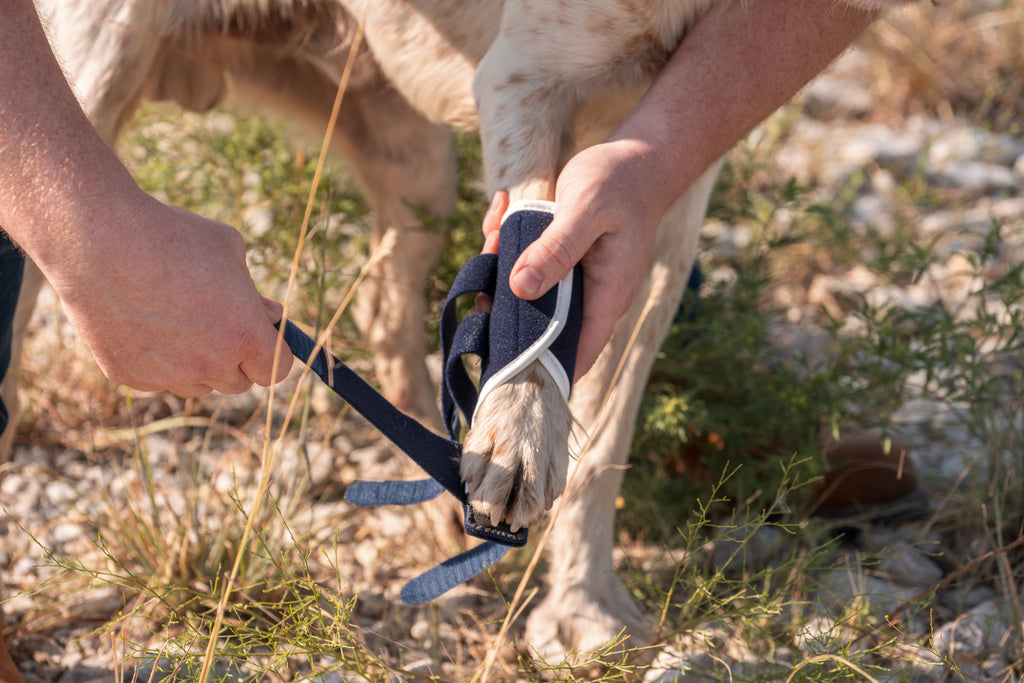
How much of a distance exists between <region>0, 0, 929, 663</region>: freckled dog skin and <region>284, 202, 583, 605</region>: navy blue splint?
5 centimetres

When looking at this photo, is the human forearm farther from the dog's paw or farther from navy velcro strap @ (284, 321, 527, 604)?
the dog's paw

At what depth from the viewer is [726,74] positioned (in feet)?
5.16

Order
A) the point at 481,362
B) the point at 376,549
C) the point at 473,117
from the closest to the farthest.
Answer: the point at 481,362 < the point at 473,117 < the point at 376,549

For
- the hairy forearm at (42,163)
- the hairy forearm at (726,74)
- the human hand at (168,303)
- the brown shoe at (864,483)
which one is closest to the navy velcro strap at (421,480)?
the human hand at (168,303)

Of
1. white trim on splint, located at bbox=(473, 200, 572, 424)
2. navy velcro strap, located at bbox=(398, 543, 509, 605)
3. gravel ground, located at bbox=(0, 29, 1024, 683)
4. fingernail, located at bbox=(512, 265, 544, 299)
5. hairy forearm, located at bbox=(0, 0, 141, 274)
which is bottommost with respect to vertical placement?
gravel ground, located at bbox=(0, 29, 1024, 683)

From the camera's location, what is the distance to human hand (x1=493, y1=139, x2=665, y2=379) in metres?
1.37

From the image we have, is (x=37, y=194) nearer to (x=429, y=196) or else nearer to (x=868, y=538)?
(x=429, y=196)

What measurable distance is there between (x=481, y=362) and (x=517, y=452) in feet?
0.59

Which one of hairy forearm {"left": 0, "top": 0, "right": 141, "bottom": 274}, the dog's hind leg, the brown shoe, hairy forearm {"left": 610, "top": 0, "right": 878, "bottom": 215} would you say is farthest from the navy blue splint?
the brown shoe

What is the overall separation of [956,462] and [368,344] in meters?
1.91

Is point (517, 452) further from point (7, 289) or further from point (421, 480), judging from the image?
point (7, 289)

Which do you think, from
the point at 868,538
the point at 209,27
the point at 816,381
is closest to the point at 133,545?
the point at 209,27

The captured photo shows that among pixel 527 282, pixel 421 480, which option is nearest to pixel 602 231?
pixel 527 282

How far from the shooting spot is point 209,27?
2.33 metres
